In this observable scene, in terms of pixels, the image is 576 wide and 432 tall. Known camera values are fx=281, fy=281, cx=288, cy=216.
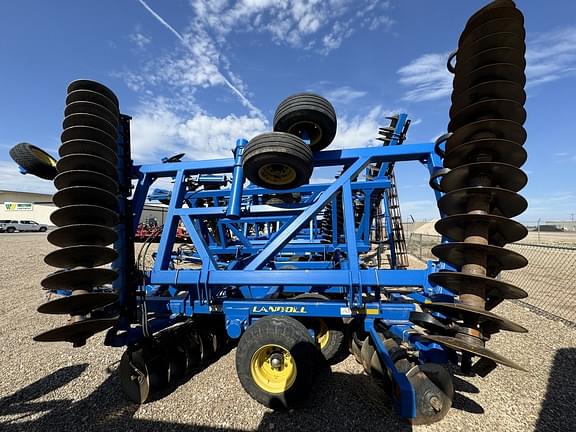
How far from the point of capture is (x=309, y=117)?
9.83ft

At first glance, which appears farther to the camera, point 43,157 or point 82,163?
point 43,157

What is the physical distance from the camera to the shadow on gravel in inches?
101

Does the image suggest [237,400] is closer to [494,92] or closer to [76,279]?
[76,279]

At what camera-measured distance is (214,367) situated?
143 inches

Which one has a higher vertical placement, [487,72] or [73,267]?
[487,72]

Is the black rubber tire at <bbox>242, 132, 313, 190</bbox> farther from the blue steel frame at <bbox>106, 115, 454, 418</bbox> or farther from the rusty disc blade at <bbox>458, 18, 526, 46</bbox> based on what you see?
the rusty disc blade at <bbox>458, 18, 526, 46</bbox>

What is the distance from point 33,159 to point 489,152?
163 inches

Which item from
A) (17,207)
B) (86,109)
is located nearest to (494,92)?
(86,109)

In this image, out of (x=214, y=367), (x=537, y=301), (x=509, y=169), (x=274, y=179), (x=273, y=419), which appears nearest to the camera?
(x=509, y=169)

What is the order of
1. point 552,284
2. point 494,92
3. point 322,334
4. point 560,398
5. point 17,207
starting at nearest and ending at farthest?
point 494,92 < point 560,398 < point 322,334 < point 552,284 < point 17,207

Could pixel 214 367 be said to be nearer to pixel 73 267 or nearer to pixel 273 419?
pixel 273 419

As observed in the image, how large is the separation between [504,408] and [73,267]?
169 inches

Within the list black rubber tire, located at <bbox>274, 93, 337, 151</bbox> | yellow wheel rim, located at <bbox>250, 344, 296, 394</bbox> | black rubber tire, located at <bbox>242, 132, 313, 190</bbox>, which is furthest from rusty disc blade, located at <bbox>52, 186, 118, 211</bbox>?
yellow wheel rim, located at <bbox>250, 344, 296, 394</bbox>

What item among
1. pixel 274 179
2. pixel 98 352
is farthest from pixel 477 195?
pixel 98 352
